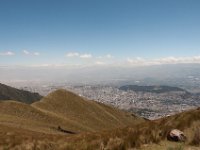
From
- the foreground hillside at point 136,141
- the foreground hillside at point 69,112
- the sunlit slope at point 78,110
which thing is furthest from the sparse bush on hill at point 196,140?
the sunlit slope at point 78,110

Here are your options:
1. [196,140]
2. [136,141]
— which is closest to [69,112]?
[136,141]

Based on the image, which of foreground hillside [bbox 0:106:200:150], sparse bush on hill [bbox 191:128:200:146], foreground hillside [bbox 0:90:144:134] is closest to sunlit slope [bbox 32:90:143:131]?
foreground hillside [bbox 0:90:144:134]

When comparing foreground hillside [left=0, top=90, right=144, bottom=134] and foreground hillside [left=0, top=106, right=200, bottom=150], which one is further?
foreground hillside [left=0, top=90, right=144, bottom=134]

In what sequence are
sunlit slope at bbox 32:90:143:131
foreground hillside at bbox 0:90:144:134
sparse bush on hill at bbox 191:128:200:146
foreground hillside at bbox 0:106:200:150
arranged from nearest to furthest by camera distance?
sparse bush on hill at bbox 191:128:200:146
foreground hillside at bbox 0:106:200:150
foreground hillside at bbox 0:90:144:134
sunlit slope at bbox 32:90:143:131

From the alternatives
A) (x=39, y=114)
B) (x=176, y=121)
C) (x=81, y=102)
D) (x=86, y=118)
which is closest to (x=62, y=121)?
(x=39, y=114)

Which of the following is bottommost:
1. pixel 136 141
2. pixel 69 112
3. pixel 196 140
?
pixel 69 112

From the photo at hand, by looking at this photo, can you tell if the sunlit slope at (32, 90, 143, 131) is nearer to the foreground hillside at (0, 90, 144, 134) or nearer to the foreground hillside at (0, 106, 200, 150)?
the foreground hillside at (0, 90, 144, 134)

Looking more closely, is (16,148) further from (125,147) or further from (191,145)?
(191,145)

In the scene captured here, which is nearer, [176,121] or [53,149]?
[53,149]

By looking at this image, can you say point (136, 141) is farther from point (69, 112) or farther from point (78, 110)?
point (78, 110)
